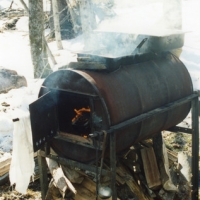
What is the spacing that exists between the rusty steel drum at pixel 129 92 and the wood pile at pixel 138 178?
0.47m

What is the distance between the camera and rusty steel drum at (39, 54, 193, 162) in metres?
4.34

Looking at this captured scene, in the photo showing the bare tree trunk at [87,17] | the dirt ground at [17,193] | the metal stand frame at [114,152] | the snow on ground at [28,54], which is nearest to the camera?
the metal stand frame at [114,152]

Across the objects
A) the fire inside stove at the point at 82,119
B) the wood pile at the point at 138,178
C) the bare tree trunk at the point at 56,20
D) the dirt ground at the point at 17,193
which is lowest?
the dirt ground at the point at 17,193

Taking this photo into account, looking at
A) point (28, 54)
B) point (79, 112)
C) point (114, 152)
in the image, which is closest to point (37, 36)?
point (28, 54)

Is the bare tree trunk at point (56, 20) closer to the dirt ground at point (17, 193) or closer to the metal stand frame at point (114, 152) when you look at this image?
the dirt ground at point (17, 193)

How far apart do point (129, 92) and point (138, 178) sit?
178 cm

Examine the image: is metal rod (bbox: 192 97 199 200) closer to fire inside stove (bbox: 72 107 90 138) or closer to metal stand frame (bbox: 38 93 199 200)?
metal stand frame (bbox: 38 93 199 200)

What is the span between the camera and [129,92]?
4602mm

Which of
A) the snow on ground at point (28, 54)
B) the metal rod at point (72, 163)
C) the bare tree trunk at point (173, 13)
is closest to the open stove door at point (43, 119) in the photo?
the metal rod at point (72, 163)

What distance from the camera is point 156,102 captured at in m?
4.98

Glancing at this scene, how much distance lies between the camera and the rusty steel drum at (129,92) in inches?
171

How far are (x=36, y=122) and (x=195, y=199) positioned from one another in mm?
3039

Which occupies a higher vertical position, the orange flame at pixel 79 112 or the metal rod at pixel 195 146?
the orange flame at pixel 79 112

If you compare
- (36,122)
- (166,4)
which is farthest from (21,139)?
(166,4)
